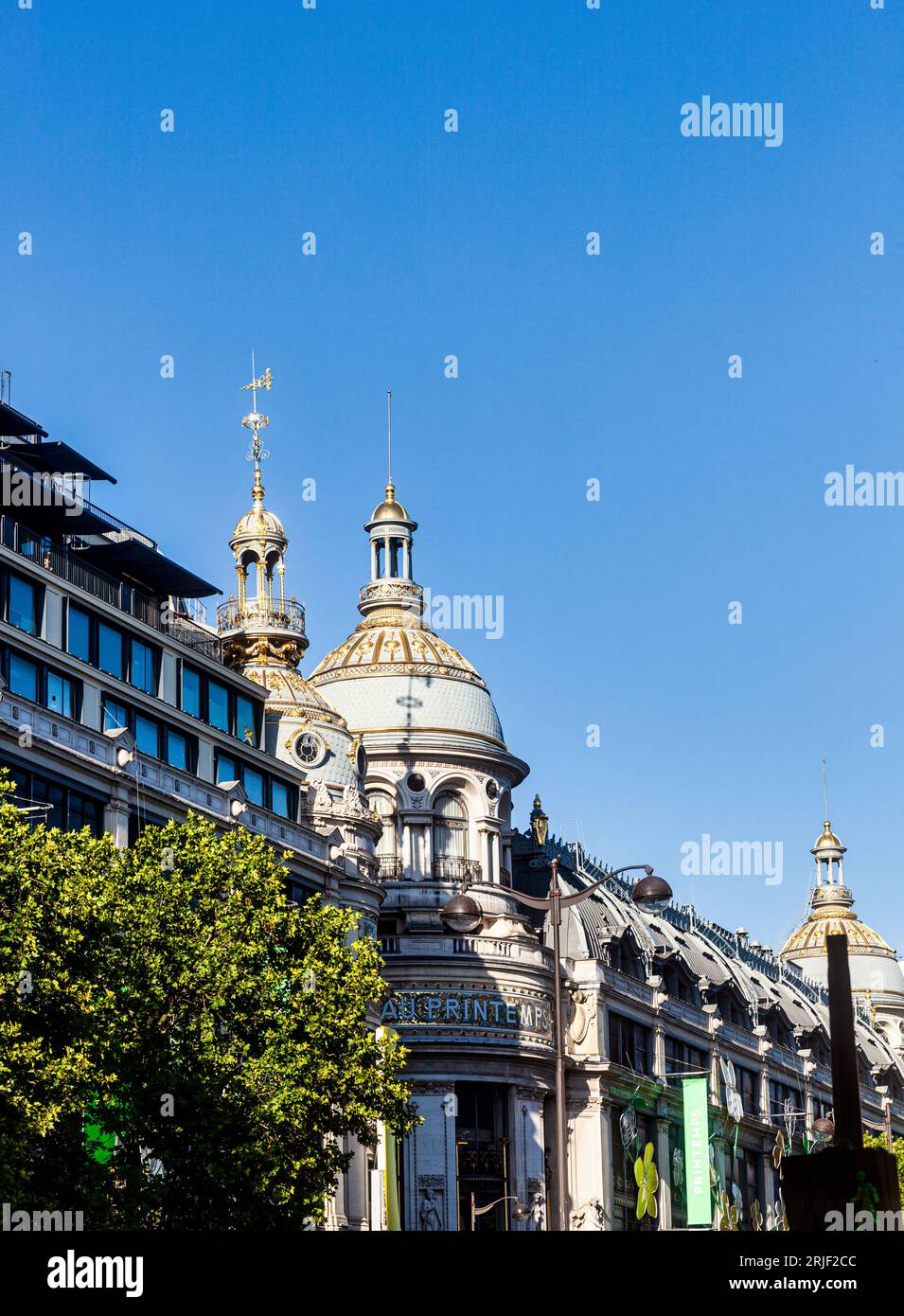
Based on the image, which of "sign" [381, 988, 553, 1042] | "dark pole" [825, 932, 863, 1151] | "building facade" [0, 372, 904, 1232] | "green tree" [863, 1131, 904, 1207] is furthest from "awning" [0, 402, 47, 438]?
"green tree" [863, 1131, 904, 1207]

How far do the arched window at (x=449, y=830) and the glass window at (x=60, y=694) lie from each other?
1578 inches

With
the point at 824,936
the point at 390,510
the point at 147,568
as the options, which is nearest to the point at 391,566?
the point at 390,510

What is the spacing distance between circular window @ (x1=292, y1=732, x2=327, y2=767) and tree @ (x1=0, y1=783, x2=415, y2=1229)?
29.2 m

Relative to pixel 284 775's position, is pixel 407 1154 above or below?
below

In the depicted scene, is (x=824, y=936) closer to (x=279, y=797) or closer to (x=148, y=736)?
(x=279, y=797)

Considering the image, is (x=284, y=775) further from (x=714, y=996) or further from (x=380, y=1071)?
(x=714, y=996)

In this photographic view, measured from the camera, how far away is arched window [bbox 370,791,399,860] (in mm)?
102312

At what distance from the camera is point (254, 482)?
331 ft

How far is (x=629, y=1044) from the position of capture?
106 m

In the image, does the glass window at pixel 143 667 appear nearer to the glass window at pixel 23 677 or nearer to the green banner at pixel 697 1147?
the glass window at pixel 23 677

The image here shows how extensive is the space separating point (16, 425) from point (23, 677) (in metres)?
12.9

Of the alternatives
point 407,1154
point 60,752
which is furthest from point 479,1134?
point 60,752
